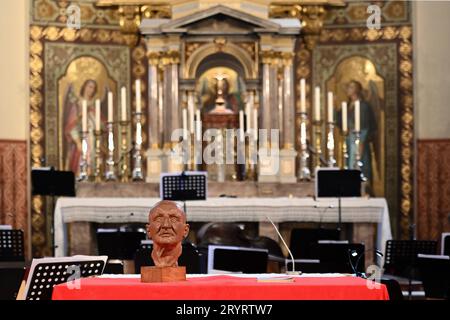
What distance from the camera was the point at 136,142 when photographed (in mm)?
15625

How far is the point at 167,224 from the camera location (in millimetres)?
5613

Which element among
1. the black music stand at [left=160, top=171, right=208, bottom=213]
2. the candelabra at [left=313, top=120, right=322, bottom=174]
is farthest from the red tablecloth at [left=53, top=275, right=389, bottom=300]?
the candelabra at [left=313, top=120, right=322, bottom=174]

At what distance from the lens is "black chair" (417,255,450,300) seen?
10391 mm

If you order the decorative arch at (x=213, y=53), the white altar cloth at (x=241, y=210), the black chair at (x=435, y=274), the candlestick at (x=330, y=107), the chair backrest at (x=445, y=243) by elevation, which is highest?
the decorative arch at (x=213, y=53)

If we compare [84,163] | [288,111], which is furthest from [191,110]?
[84,163]

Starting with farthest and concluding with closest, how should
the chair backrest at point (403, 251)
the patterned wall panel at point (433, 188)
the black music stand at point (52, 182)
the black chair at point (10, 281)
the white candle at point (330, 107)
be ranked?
the patterned wall panel at point (433, 188) < the white candle at point (330, 107) < the black music stand at point (52, 182) < the chair backrest at point (403, 251) < the black chair at point (10, 281)

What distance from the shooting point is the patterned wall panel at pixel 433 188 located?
54.0 ft

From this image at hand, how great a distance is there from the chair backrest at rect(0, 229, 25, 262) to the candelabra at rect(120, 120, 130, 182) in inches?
189

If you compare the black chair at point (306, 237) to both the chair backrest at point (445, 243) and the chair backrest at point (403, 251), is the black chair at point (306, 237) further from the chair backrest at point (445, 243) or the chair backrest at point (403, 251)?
the chair backrest at point (445, 243)

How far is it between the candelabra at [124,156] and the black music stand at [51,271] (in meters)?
9.00

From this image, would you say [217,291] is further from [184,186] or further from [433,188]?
[433,188]

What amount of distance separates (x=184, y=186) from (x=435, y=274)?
3.63 metres

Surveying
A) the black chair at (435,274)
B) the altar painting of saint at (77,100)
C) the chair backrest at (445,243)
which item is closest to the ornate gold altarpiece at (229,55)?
the altar painting of saint at (77,100)

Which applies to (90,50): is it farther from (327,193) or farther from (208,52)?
(327,193)
